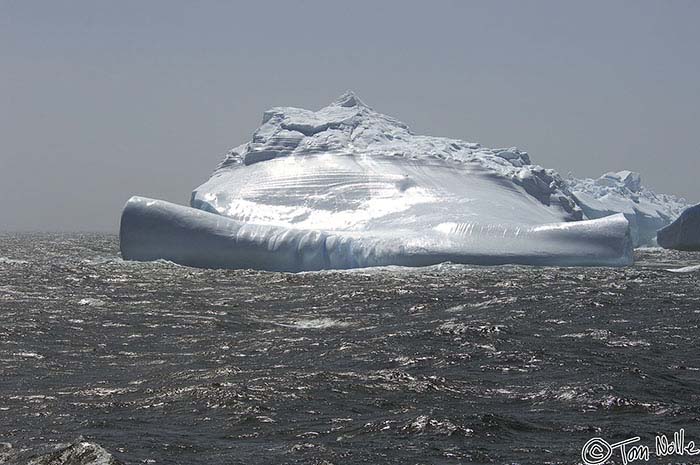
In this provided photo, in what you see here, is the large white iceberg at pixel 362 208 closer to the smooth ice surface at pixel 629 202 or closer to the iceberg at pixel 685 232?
the iceberg at pixel 685 232

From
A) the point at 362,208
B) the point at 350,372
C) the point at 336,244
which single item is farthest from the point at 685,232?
the point at 350,372

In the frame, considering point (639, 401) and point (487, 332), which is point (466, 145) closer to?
point (487, 332)

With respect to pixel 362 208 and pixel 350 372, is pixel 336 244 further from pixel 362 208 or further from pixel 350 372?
pixel 350 372

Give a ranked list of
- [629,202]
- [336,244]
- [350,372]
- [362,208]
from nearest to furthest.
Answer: [350,372] < [336,244] < [362,208] < [629,202]

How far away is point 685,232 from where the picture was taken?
51.2m

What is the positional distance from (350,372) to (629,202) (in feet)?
217

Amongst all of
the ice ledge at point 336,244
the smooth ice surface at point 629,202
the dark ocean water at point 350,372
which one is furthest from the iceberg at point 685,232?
the dark ocean water at point 350,372

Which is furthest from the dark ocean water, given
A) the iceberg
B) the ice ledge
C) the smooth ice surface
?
the smooth ice surface

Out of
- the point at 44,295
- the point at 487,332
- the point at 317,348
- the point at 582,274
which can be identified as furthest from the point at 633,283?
the point at 44,295

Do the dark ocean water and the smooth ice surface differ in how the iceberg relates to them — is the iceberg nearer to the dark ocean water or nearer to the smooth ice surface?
the smooth ice surface

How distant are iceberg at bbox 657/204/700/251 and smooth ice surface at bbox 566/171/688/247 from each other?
393 inches

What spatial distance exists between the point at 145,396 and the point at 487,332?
281 inches

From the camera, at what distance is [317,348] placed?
15.1 metres

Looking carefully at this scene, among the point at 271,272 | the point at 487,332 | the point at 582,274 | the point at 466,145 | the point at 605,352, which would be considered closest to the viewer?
the point at 605,352
